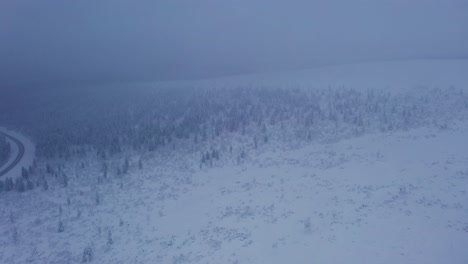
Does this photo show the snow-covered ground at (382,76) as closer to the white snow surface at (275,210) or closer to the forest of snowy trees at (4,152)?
the white snow surface at (275,210)

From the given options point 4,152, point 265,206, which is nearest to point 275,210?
point 265,206

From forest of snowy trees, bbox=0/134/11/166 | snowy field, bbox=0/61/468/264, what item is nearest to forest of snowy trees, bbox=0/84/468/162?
snowy field, bbox=0/61/468/264

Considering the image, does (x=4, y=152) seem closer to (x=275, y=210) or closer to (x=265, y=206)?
(x=265, y=206)

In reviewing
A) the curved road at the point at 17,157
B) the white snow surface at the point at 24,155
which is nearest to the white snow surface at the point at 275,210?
the white snow surface at the point at 24,155

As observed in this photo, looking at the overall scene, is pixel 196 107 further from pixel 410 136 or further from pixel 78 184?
pixel 410 136

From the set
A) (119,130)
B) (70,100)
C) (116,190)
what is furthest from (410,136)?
(70,100)

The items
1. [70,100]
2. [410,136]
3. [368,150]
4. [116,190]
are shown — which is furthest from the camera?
[70,100]
